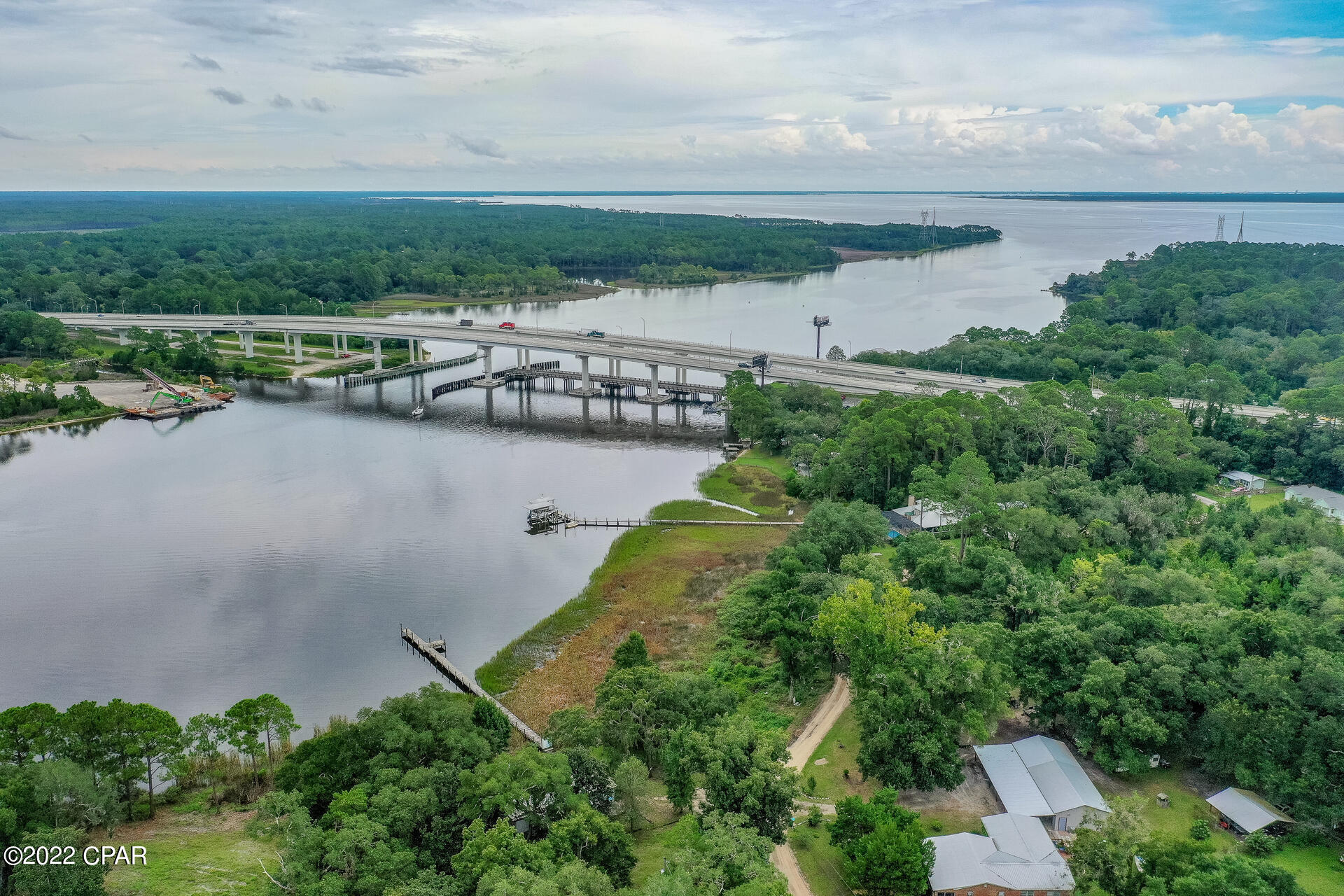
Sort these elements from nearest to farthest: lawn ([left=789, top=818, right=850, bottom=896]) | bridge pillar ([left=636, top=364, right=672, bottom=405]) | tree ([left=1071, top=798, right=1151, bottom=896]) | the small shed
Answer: tree ([left=1071, top=798, right=1151, bottom=896]) → lawn ([left=789, top=818, right=850, bottom=896]) → the small shed → bridge pillar ([left=636, top=364, right=672, bottom=405])

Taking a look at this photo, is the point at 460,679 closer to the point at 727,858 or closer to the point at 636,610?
the point at 636,610

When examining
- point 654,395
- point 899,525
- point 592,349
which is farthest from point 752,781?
point 592,349

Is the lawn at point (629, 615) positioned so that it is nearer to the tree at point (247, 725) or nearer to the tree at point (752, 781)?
the tree at point (247, 725)

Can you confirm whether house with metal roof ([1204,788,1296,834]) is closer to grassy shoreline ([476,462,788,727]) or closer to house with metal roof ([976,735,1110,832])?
house with metal roof ([976,735,1110,832])

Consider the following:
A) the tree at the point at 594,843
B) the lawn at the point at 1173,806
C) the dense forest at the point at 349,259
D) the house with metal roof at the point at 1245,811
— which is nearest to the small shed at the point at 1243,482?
the lawn at the point at 1173,806

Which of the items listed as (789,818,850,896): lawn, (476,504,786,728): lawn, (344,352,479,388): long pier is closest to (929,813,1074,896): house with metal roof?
(789,818,850,896): lawn
